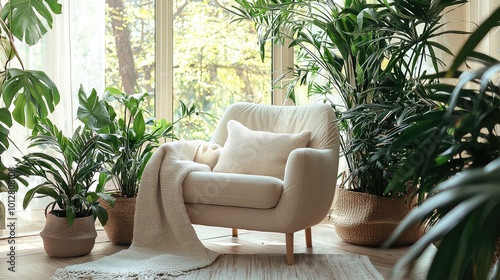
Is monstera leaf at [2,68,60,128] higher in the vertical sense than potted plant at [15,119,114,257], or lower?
higher

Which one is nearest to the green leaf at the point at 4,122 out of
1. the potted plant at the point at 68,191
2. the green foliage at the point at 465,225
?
the potted plant at the point at 68,191

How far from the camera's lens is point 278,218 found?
10.3ft

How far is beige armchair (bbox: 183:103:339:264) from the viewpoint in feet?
10.3

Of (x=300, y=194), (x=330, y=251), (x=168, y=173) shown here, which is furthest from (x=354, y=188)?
(x=168, y=173)

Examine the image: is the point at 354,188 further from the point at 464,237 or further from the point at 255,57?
the point at 464,237

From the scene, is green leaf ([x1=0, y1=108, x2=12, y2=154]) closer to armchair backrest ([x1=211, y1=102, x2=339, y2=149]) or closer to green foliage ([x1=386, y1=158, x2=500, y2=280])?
armchair backrest ([x1=211, y1=102, x2=339, y2=149])

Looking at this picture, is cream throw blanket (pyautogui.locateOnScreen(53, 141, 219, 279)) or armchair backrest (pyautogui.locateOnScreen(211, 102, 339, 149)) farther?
armchair backrest (pyautogui.locateOnScreen(211, 102, 339, 149))

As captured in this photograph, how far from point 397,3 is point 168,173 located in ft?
4.69

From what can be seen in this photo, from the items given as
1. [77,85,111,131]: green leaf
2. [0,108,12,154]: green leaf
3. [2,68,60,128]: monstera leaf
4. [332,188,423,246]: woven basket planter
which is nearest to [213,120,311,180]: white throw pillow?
[332,188,423,246]: woven basket planter

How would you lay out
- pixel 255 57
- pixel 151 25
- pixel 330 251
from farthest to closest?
pixel 255 57
pixel 151 25
pixel 330 251

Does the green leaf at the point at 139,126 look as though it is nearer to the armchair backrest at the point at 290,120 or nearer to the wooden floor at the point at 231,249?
the armchair backrest at the point at 290,120

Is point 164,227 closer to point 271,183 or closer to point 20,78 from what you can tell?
point 271,183

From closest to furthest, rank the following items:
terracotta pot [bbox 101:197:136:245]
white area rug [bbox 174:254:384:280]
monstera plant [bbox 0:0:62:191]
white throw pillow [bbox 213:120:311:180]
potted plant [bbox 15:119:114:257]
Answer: white area rug [bbox 174:254:384:280], monstera plant [bbox 0:0:62:191], potted plant [bbox 15:119:114:257], white throw pillow [bbox 213:120:311:180], terracotta pot [bbox 101:197:136:245]

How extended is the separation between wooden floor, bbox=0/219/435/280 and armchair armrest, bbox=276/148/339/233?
0.45 meters
